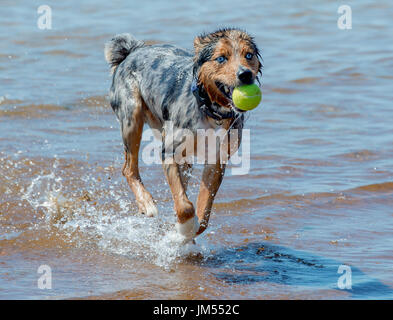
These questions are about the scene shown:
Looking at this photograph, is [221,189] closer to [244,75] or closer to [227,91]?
[227,91]

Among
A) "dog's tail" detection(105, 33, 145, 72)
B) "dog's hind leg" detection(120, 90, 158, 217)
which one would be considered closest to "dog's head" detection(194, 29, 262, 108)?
"dog's hind leg" detection(120, 90, 158, 217)

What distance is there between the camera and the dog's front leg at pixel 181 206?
5.43 m

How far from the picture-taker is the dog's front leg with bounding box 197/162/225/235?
569 cm

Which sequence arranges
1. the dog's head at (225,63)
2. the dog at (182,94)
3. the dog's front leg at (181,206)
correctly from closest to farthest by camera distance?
the dog's head at (225,63) < the dog at (182,94) < the dog's front leg at (181,206)

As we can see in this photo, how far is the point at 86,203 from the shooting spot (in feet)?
22.4

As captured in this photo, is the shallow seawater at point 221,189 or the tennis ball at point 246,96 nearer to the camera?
the tennis ball at point 246,96

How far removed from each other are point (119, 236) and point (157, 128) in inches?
41.6

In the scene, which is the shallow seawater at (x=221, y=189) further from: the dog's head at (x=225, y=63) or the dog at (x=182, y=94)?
the dog's head at (x=225, y=63)

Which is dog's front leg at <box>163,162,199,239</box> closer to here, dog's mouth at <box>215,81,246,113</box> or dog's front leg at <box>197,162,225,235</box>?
dog's front leg at <box>197,162,225,235</box>

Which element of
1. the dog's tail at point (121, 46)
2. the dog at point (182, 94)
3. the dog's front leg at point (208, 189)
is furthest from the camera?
the dog's tail at point (121, 46)

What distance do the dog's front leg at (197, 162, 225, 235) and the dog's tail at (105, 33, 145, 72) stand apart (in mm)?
1677

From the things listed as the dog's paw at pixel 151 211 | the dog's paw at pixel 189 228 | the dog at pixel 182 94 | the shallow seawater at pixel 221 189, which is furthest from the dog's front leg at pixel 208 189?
the dog's paw at pixel 151 211

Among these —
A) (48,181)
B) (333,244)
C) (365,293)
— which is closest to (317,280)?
(365,293)
